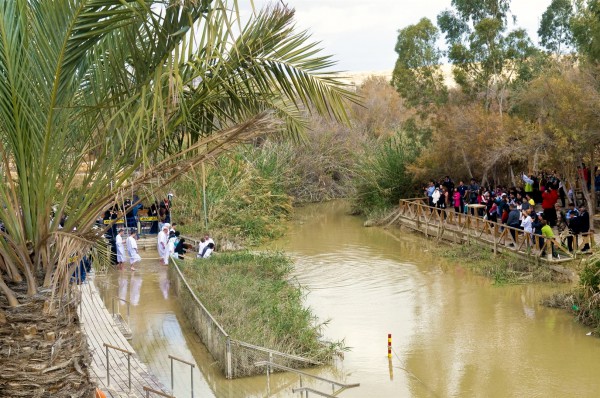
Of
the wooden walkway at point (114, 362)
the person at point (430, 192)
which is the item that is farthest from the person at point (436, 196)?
the wooden walkway at point (114, 362)

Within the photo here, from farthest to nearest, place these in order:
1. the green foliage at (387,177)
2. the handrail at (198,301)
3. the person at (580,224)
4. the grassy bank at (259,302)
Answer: the green foliage at (387,177)
the person at (580,224)
the grassy bank at (259,302)
the handrail at (198,301)

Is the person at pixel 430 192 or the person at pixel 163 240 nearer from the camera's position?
the person at pixel 163 240

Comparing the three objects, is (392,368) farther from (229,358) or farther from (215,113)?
(215,113)

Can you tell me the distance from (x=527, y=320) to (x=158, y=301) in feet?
29.9

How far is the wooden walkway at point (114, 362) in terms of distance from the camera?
11758 millimetres

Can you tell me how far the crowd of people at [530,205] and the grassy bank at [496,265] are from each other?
0.79 meters

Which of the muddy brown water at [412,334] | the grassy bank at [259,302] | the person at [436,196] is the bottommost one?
the muddy brown water at [412,334]

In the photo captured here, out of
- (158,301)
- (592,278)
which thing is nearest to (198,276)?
(158,301)

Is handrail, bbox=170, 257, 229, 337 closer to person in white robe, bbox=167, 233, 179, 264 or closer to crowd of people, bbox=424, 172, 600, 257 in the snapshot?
person in white robe, bbox=167, 233, 179, 264

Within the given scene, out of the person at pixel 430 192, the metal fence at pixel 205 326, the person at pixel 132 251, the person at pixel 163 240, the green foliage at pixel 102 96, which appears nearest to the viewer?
the green foliage at pixel 102 96

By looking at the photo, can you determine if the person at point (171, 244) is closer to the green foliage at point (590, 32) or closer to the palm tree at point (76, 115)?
the green foliage at point (590, 32)

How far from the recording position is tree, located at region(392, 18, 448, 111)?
37.8m

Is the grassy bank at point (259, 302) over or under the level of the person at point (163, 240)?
under

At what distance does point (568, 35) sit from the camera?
45438 millimetres
